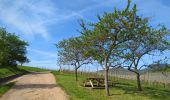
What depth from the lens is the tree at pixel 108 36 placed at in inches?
1007

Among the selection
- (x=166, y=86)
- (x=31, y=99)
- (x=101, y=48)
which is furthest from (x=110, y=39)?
(x=166, y=86)

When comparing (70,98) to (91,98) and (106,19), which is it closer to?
(91,98)

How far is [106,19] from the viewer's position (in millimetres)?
25531

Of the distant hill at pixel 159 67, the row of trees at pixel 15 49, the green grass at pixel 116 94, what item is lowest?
the green grass at pixel 116 94

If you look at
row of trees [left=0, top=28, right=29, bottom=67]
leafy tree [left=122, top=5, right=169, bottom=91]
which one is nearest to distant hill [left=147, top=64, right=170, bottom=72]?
leafy tree [left=122, top=5, right=169, bottom=91]

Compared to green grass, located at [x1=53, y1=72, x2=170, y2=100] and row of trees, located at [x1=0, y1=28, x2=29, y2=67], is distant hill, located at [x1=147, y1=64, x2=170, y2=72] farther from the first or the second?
row of trees, located at [x1=0, y1=28, x2=29, y2=67]

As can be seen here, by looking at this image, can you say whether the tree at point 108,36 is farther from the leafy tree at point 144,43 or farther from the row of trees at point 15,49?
the row of trees at point 15,49

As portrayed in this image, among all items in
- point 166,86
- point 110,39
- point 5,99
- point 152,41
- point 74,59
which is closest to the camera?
point 5,99

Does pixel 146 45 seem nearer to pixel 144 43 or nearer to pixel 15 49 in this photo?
pixel 144 43

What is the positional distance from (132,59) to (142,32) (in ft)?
18.2

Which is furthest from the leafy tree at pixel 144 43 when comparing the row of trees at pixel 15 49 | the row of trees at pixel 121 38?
the row of trees at pixel 15 49

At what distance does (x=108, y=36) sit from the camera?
2705 cm

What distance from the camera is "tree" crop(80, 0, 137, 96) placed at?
83.9 ft

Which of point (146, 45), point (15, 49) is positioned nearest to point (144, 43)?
point (146, 45)
